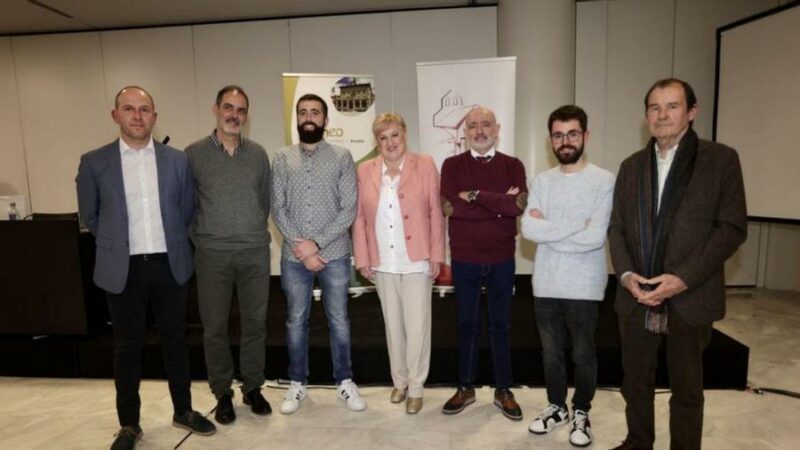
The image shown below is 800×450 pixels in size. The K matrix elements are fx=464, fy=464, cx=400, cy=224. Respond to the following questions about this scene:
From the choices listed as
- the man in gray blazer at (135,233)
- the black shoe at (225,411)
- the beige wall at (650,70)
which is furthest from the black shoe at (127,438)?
the beige wall at (650,70)

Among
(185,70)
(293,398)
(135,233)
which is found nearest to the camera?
(135,233)

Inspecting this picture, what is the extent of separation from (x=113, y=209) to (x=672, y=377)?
2692 mm

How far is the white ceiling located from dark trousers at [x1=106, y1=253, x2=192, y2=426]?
3790 mm

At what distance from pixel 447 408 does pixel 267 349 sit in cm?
132

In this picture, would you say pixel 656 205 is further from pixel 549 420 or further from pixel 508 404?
pixel 508 404

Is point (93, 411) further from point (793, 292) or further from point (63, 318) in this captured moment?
point (793, 292)

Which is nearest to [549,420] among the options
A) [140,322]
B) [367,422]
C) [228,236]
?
[367,422]

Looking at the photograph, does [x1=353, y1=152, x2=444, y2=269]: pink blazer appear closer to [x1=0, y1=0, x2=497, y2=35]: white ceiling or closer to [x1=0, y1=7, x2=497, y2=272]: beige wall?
[x1=0, y1=7, x2=497, y2=272]: beige wall

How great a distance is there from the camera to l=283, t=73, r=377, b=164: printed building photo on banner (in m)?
4.24

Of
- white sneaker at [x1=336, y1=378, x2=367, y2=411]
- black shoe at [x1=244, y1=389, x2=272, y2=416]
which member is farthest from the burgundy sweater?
black shoe at [x1=244, y1=389, x2=272, y2=416]

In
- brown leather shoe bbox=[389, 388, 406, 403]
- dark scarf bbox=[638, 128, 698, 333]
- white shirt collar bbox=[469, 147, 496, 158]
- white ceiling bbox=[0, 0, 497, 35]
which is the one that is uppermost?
white ceiling bbox=[0, 0, 497, 35]

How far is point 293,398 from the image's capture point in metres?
2.80

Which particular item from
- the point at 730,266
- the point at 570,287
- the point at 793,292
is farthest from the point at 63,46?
the point at 793,292

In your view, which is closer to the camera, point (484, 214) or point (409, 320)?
point (484, 214)
